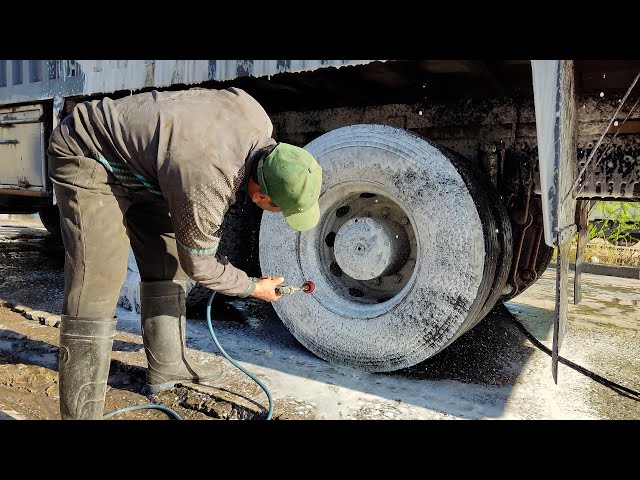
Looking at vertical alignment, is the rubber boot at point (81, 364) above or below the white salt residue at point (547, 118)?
below

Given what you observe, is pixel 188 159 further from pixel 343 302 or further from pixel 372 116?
pixel 372 116

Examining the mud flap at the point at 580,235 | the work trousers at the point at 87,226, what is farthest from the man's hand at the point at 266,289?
the mud flap at the point at 580,235

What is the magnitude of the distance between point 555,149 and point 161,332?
1866mm

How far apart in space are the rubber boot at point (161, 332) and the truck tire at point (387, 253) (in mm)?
593

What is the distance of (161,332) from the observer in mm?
2439

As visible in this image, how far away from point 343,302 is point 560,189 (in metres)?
1.16

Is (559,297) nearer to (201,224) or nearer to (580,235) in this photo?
(580,235)

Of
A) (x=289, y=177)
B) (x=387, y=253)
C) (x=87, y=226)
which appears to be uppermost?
(x=289, y=177)

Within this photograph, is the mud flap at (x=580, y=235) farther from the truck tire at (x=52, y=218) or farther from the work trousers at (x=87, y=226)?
the truck tire at (x=52, y=218)

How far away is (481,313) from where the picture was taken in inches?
105

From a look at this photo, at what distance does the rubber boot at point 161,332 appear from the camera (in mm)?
2420

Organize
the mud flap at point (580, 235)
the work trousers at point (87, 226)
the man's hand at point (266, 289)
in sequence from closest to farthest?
the work trousers at point (87, 226)
the man's hand at point (266, 289)
the mud flap at point (580, 235)

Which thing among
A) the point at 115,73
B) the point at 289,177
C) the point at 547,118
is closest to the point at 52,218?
the point at 115,73

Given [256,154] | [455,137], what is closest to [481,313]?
[455,137]
